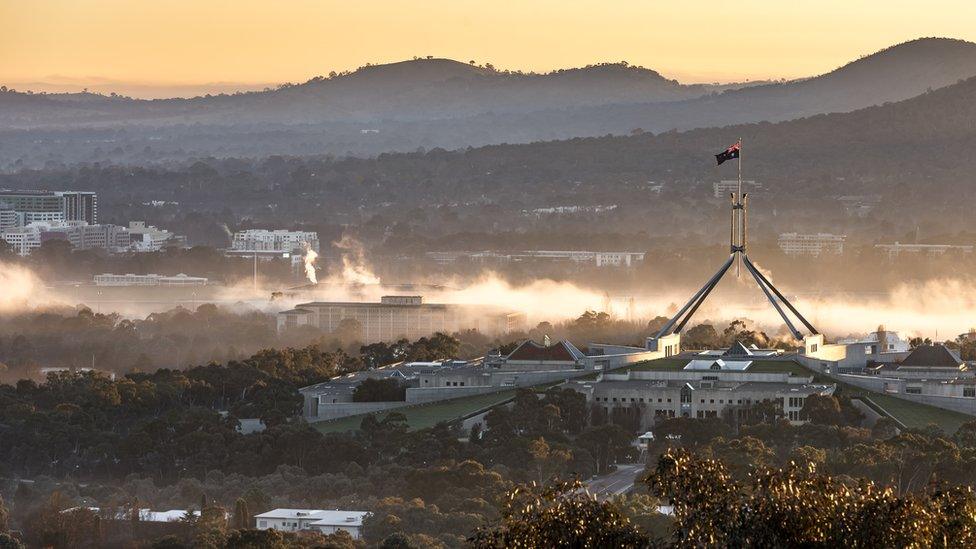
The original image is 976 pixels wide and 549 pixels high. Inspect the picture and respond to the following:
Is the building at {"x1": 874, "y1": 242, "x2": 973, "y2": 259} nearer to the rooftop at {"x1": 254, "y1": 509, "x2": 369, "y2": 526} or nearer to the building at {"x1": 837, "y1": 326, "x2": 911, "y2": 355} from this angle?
the building at {"x1": 837, "y1": 326, "x2": 911, "y2": 355}

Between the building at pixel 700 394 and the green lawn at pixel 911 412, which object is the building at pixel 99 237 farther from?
the green lawn at pixel 911 412

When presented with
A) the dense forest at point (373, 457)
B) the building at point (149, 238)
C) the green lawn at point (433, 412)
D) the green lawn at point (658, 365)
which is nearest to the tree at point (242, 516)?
the dense forest at point (373, 457)

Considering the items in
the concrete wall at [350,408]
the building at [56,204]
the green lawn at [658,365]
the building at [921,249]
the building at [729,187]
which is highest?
the building at [729,187]

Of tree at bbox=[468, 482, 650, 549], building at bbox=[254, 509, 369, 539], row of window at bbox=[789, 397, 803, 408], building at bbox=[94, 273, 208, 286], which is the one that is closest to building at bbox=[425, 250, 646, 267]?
building at bbox=[94, 273, 208, 286]

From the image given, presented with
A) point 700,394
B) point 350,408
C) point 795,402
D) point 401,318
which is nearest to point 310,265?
point 401,318

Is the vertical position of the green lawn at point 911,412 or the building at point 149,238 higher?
the building at point 149,238
